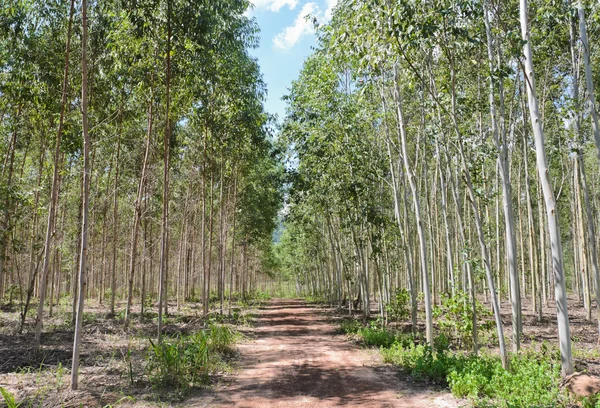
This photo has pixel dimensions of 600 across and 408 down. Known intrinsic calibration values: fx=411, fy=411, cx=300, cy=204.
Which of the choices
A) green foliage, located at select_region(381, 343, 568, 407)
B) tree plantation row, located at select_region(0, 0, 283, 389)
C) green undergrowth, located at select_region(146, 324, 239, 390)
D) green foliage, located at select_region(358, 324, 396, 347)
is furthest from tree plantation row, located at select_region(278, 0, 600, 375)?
green undergrowth, located at select_region(146, 324, 239, 390)

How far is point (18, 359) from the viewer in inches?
336

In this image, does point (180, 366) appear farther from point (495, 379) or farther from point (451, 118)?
point (451, 118)

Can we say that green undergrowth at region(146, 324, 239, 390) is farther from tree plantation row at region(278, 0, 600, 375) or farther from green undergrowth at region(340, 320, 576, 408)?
tree plantation row at region(278, 0, 600, 375)

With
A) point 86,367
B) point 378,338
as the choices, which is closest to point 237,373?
point 86,367

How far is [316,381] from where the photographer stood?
8164 millimetres

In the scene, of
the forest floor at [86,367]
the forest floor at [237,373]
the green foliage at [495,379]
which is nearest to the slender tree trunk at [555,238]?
the green foliage at [495,379]

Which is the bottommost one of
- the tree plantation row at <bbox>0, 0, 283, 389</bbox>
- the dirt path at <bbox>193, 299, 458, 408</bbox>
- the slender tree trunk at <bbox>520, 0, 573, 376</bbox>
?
the dirt path at <bbox>193, 299, 458, 408</bbox>

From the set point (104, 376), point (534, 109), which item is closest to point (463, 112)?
point (534, 109)

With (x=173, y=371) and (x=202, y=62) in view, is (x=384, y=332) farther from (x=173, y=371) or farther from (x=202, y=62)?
(x=202, y=62)

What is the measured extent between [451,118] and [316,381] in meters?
5.96

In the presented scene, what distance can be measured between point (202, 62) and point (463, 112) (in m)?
6.34

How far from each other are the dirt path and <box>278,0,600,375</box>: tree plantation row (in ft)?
6.12

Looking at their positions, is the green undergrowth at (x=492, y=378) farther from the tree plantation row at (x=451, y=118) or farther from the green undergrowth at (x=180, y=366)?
the green undergrowth at (x=180, y=366)

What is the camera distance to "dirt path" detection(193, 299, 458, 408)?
6781 mm
